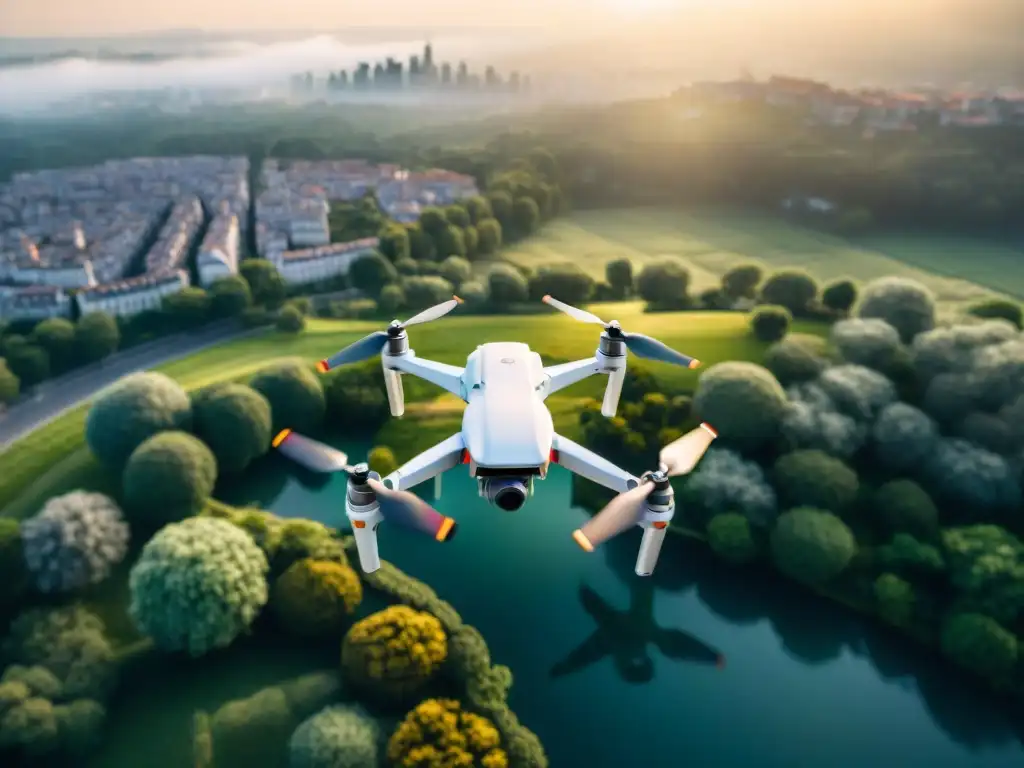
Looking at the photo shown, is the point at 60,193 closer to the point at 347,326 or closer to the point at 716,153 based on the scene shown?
the point at 347,326

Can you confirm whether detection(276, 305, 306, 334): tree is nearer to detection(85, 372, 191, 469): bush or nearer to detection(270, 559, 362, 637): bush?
detection(85, 372, 191, 469): bush

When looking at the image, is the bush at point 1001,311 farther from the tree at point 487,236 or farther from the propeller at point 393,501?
the propeller at point 393,501

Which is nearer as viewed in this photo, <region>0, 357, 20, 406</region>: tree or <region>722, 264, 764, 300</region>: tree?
<region>0, 357, 20, 406</region>: tree

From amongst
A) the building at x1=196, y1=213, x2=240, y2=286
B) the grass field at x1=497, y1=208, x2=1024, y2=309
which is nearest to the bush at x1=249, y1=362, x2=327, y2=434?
the building at x1=196, y1=213, x2=240, y2=286

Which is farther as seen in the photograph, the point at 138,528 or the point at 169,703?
the point at 138,528

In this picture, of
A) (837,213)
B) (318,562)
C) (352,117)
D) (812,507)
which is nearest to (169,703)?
(318,562)

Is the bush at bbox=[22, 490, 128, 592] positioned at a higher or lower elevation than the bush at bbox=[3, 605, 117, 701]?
higher
